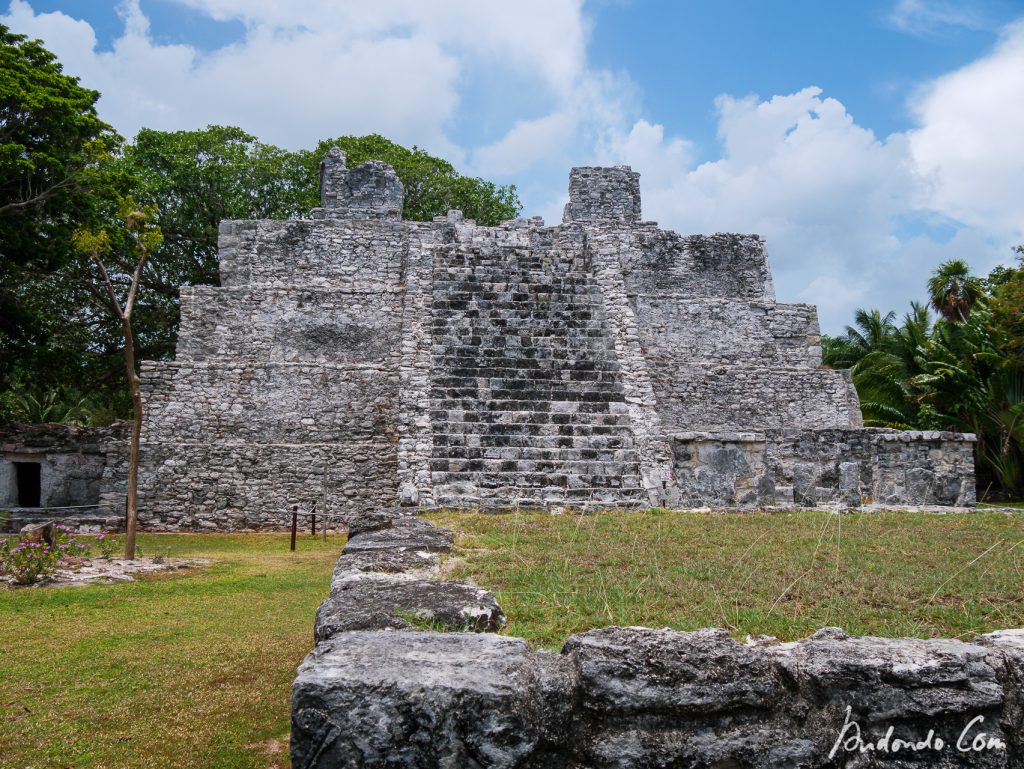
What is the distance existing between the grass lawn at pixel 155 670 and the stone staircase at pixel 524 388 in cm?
259

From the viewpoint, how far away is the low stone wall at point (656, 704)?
2096 millimetres

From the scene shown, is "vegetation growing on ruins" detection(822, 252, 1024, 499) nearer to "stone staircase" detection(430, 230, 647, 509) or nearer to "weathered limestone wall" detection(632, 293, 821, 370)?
"weathered limestone wall" detection(632, 293, 821, 370)

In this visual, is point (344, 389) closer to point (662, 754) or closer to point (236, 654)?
point (236, 654)

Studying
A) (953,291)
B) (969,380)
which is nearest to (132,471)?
(969,380)

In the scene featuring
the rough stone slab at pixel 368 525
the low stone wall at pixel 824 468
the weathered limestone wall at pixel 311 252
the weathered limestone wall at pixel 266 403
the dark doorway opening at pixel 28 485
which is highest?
the weathered limestone wall at pixel 311 252

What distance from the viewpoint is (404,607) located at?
3.07m

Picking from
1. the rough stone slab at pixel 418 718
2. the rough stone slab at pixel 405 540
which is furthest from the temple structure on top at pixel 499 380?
the rough stone slab at pixel 418 718

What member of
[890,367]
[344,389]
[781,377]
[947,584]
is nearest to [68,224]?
[344,389]

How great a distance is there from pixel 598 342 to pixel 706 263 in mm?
6538

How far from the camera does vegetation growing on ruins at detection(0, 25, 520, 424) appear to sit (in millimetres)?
13773

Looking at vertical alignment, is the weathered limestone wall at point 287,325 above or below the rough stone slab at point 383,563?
above

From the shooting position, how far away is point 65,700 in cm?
408

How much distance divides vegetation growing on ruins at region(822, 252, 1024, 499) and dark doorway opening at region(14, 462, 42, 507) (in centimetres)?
2056

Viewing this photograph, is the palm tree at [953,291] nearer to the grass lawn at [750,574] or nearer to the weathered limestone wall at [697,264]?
the weathered limestone wall at [697,264]
